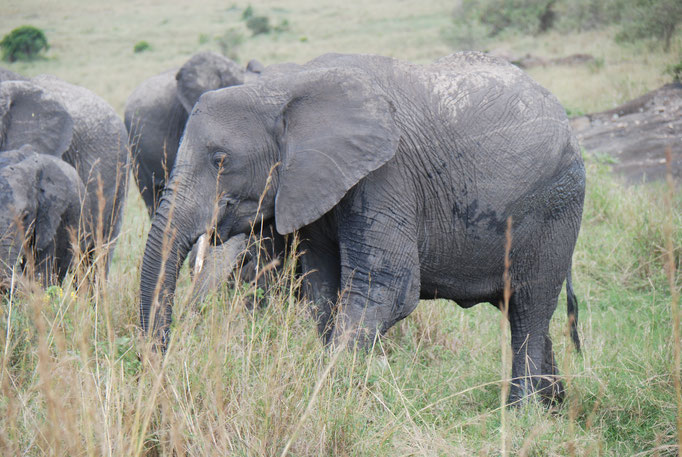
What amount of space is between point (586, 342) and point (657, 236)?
77.6 inches

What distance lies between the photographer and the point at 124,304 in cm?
448

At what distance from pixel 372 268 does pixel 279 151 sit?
2.58 feet

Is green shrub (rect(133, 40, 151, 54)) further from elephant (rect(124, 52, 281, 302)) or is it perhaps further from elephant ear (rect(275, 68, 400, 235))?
elephant ear (rect(275, 68, 400, 235))

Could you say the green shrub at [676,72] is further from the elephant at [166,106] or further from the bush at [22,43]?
the bush at [22,43]

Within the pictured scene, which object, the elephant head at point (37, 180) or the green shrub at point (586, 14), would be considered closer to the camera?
the elephant head at point (37, 180)

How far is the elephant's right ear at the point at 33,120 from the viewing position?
6273 millimetres

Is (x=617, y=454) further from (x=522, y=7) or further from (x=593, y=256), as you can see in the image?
(x=522, y=7)

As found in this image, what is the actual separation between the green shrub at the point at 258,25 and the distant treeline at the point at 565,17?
12.2 meters

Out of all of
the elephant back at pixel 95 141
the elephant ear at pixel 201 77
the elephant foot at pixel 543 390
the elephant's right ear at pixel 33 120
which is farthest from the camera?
the elephant ear at pixel 201 77

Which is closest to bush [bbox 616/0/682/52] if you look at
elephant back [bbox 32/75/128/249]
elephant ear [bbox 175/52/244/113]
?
elephant ear [bbox 175/52/244/113]

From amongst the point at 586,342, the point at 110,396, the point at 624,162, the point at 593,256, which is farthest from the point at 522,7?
the point at 110,396

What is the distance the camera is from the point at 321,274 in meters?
4.33

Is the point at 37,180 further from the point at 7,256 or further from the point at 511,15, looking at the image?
the point at 511,15

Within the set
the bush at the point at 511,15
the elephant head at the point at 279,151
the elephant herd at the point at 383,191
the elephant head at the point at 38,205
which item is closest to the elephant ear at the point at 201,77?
the elephant head at the point at 38,205
